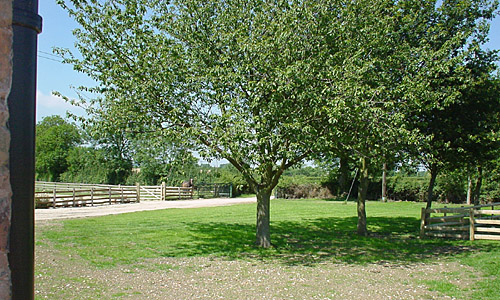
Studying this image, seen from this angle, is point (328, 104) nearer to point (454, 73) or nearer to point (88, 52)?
point (88, 52)

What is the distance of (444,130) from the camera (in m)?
14.2

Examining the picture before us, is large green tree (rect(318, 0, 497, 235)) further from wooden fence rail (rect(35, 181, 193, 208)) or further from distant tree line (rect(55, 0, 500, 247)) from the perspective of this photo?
wooden fence rail (rect(35, 181, 193, 208))

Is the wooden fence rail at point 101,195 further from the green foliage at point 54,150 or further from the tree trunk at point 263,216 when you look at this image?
the green foliage at point 54,150

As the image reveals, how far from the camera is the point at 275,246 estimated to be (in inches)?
466

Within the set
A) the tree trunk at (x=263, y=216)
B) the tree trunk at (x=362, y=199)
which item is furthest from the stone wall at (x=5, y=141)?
the tree trunk at (x=362, y=199)

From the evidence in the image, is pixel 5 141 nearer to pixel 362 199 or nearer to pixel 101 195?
pixel 362 199

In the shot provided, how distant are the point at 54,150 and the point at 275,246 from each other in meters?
58.9

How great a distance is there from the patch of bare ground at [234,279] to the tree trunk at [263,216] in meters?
1.75

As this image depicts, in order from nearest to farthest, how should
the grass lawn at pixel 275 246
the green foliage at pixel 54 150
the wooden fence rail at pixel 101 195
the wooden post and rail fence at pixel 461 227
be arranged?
the grass lawn at pixel 275 246, the wooden post and rail fence at pixel 461 227, the wooden fence rail at pixel 101 195, the green foliage at pixel 54 150

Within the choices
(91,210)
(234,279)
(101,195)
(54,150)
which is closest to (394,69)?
(234,279)

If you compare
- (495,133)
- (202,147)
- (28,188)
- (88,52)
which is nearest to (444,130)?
(495,133)

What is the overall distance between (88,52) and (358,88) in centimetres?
630

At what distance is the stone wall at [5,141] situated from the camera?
155 centimetres

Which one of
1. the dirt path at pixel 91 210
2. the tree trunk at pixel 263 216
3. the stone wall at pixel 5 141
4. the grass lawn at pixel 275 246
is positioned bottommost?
the dirt path at pixel 91 210
